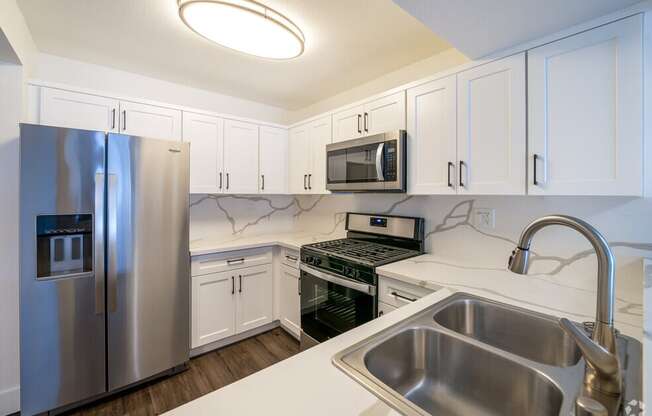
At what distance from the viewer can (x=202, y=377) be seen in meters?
2.10

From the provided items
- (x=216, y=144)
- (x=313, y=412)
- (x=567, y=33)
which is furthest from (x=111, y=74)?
(x=567, y=33)

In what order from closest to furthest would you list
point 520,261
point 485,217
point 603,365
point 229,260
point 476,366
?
point 603,365
point 520,261
point 476,366
point 485,217
point 229,260

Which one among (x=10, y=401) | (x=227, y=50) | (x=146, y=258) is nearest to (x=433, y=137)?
(x=227, y=50)

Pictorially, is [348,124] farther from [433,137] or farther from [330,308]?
[330,308]

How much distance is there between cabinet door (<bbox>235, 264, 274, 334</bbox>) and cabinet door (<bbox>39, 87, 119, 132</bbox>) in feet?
5.12

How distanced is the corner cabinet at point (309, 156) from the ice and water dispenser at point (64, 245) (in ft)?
5.61

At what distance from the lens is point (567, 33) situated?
125cm

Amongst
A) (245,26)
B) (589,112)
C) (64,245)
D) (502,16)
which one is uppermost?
(245,26)

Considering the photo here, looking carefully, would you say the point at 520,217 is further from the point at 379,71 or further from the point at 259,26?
the point at 259,26

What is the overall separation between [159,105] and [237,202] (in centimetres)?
116

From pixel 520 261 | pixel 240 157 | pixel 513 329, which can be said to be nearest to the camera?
pixel 520 261

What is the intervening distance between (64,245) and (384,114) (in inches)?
89.1

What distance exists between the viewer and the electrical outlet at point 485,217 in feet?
5.92

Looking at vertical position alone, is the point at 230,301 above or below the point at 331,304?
below
